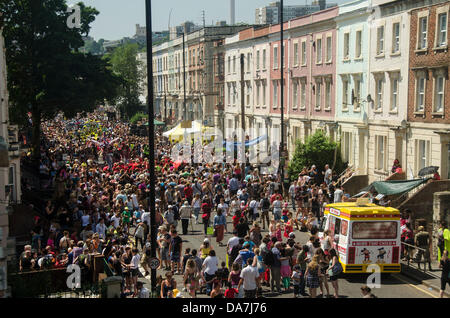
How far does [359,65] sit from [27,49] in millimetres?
19351

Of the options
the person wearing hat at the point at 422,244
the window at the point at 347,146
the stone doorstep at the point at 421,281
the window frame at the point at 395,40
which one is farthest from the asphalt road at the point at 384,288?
the window at the point at 347,146

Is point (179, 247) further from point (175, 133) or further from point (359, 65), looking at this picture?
point (175, 133)

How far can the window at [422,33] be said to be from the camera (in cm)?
3048

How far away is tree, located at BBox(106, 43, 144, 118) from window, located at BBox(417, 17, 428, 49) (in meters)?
68.5

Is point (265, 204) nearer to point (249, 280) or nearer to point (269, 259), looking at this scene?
point (269, 259)

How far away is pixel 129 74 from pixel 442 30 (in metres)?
77.5

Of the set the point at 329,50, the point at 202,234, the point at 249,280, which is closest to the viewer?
the point at 249,280

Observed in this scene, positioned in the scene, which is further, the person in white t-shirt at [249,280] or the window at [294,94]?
the window at [294,94]

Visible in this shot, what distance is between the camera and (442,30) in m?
29.1

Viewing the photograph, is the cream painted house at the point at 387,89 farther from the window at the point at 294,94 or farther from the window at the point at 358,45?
the window at the point at 294,94

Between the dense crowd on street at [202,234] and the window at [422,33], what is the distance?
7594 mm

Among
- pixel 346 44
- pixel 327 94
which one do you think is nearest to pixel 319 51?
pixel 327 94

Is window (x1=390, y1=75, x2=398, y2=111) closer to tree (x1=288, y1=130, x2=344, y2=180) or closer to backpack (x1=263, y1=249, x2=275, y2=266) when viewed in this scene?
tree (x1=288, y1=130, x2=344, y2=180)
